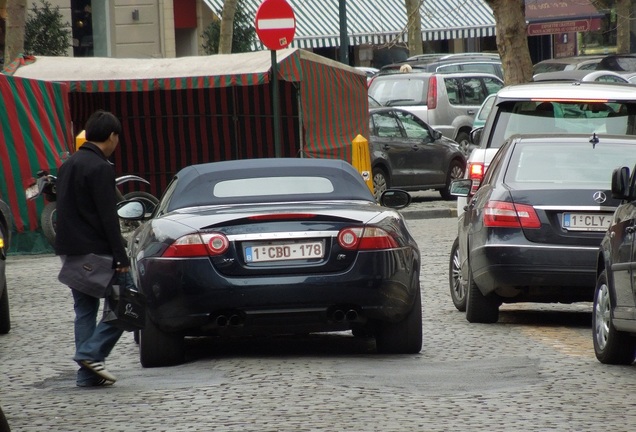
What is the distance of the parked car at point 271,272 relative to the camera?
901 cm

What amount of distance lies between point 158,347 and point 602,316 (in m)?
2.71

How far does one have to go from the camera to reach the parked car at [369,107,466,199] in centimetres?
2378

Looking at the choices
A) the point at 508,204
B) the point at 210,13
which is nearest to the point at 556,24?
the point at 210,13

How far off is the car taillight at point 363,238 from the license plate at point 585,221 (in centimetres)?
211

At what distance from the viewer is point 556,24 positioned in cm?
5628

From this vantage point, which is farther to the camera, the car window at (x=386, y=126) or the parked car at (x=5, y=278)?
the car window at (x=386, y=126)

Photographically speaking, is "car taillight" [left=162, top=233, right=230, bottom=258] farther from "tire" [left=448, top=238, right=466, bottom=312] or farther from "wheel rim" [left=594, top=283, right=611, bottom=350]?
"tire" [left=448, top=238, right=466, bottom=312]

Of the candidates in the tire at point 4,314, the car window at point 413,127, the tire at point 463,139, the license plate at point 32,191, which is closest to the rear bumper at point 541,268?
the tire at point 4,314

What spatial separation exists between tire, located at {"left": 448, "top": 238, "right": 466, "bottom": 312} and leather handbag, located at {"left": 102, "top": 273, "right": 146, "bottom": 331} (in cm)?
398

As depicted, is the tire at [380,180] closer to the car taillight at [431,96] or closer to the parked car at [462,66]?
the car taillight at [431,96]

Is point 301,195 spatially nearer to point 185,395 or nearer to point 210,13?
point 185,395

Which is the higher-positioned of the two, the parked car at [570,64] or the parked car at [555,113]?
the parked car at [570,64]

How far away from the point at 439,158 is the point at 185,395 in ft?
55.2

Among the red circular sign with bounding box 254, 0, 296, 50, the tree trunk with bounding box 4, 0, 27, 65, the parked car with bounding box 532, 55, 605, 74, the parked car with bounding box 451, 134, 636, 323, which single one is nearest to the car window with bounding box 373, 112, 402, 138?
the red circular sign with bounding box 254, 0, 296, 50
